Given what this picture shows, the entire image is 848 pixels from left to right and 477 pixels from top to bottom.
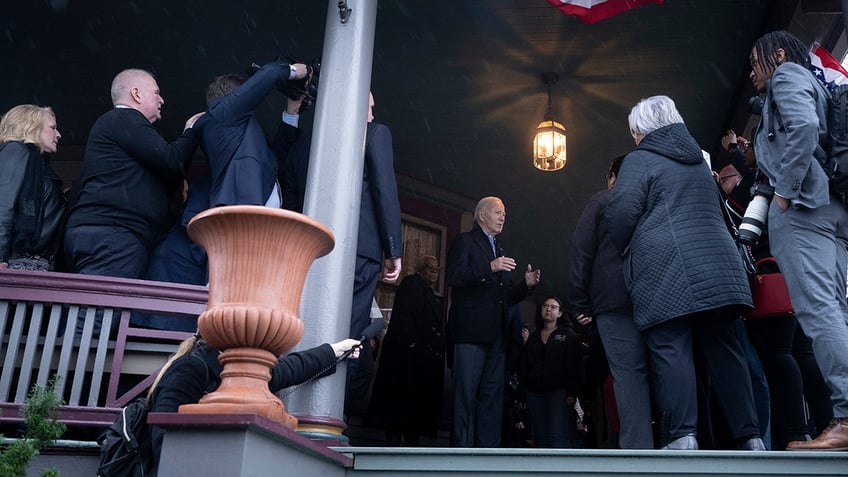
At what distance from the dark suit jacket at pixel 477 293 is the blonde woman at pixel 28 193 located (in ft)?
8.94

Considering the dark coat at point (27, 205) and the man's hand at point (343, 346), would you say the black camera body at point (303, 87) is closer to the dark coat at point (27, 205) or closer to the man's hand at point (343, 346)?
the dark coat at point (27, 205)

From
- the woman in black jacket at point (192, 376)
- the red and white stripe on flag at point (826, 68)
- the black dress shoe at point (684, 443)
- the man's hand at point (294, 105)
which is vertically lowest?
the black dress shoe at point (684, 443)

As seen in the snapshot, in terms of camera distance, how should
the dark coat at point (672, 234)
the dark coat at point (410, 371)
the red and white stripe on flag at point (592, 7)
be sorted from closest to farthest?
the dark coat at point (672, 234) → the red and white stripe on flag at point (592, 7) → the dark coat at point (410, 371)

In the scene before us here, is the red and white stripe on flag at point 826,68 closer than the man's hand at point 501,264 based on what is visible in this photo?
Yes

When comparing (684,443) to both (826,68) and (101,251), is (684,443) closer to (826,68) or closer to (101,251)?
(101,251)

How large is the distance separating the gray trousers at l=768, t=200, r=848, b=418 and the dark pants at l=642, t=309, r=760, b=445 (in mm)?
371

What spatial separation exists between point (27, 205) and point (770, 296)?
12.2 ft

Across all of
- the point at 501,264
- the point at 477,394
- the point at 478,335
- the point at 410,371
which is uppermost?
the point at 501,264

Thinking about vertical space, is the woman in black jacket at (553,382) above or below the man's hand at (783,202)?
below

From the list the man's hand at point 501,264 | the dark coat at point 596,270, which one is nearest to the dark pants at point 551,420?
the man's hand at point 501,264

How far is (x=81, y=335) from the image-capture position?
3803 mm

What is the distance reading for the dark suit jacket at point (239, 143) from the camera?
13.4ft

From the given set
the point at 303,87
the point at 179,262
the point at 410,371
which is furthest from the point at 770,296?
the point at 410,371

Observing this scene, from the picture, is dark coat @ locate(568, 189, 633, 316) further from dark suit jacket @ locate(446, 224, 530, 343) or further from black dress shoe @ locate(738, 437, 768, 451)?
dark suit jacket @ locate(446, 224, 530, 343)
